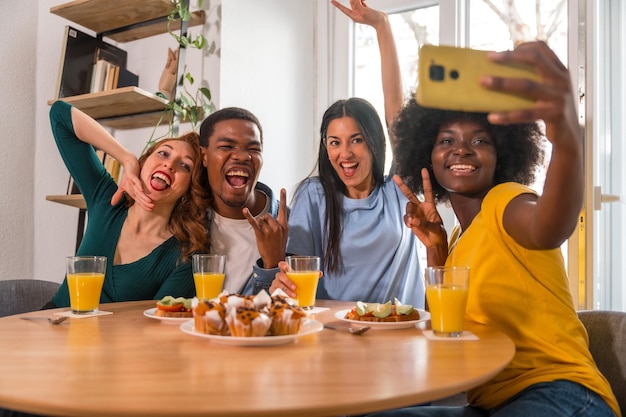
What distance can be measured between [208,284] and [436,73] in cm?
90

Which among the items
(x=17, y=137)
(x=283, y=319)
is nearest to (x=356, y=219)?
(x=283, y=319)

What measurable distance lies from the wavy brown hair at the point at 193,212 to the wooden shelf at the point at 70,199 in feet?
3.23

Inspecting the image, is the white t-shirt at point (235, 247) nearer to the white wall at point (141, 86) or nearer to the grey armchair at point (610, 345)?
the white wall at point (141, 86)

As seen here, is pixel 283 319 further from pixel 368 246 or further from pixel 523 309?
pixel 368 246

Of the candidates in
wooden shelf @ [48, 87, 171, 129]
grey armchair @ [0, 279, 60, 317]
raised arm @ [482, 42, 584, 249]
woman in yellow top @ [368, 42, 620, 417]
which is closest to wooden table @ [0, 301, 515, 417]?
Answer: woman in yellow top @ [368, 42, 620, 417]

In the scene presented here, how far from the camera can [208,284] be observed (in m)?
1.55

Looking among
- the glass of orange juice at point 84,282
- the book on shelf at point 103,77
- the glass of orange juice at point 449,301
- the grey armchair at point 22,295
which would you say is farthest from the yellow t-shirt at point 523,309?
the book on shelf at point 103,77

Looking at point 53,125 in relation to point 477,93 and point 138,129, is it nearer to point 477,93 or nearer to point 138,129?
point 138,129

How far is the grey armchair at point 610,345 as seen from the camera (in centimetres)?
141

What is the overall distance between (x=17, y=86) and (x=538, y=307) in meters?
2.87

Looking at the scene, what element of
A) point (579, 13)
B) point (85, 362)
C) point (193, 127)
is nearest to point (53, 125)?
point (193, 127)

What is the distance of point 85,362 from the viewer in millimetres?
920

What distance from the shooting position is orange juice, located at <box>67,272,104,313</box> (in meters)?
1.44

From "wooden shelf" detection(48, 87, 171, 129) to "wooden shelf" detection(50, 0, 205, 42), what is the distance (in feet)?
1.44
